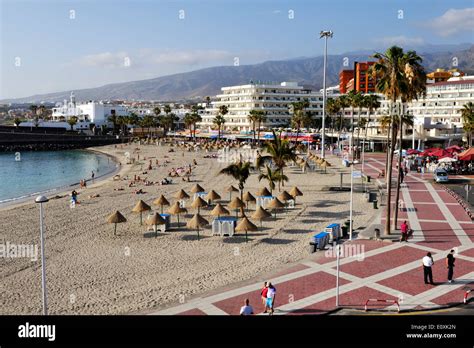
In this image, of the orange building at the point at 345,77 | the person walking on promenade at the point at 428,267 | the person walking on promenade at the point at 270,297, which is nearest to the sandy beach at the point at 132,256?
the person walking on promenade at the point at 270,297

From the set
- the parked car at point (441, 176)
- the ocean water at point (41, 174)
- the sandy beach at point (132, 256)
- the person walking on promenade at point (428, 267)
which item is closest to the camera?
the person walking on promenade at point (428, 267)

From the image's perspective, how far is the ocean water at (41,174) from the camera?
48906 mm

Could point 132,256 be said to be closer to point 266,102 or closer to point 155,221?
point 155,221

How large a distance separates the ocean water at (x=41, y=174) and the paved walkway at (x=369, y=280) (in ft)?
113

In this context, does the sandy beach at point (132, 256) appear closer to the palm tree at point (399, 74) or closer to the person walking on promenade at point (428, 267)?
the person walking on promenade at point (428, 267)

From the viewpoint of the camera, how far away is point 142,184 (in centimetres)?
4631

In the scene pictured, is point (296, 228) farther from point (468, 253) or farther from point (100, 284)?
point (100, 284)

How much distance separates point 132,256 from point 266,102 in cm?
9130

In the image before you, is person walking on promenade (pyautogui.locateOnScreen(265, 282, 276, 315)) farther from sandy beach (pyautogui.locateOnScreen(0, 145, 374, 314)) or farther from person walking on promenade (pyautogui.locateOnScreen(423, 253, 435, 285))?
person walking on promenade (pyautogui.locateOnScreen(423, 253, 435, 285))

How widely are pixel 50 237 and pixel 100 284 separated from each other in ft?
30.2

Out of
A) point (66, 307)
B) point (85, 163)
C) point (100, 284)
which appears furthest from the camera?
point (85, 163)

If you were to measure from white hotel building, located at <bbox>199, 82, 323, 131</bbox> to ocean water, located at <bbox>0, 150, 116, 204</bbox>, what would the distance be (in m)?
39.1

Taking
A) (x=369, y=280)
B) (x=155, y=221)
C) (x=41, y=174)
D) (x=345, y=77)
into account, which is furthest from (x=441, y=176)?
(x=345, y=77)
